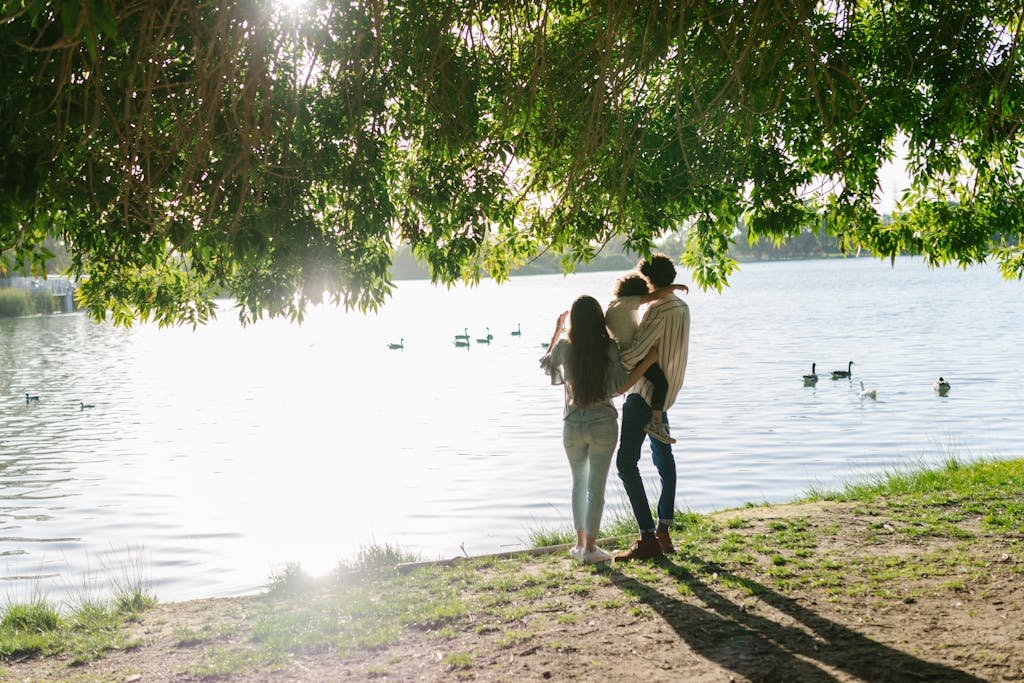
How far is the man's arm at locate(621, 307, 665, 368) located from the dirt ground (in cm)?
154

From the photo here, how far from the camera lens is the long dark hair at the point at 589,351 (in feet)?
22.1

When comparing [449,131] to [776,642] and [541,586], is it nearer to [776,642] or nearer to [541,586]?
[541,586]

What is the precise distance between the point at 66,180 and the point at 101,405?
24865 millimetres

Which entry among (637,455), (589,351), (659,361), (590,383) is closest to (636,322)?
(659,361)

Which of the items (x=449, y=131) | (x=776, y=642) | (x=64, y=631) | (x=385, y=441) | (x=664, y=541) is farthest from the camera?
(x=385, y=441)

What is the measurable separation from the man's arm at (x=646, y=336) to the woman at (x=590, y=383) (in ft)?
0.17

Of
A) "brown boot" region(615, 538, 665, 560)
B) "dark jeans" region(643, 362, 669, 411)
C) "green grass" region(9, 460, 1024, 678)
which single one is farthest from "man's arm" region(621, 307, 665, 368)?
"green grass" region(9, 460, 1024, 678)

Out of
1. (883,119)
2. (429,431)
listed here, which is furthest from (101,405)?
(883,119)

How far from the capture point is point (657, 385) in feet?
22.4

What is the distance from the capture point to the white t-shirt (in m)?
6.94

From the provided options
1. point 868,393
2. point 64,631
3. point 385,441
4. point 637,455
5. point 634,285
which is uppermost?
point 634,285

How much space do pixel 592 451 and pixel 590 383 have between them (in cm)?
53

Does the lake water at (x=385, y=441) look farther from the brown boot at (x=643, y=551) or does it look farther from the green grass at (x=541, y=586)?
the brown boot at (x=643, y=551)

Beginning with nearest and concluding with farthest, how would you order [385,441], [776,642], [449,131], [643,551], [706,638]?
[776,642]
[706,638]
[449,131]
[643,551]
[385,441]
